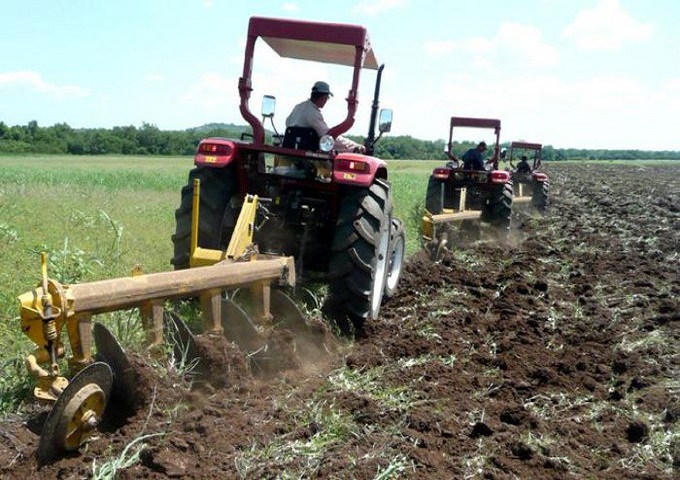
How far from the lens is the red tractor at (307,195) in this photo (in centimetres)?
Answer: 485

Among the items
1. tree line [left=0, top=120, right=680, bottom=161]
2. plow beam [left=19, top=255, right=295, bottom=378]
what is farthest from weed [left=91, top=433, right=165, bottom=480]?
tree line [left=0, top=120, right=680, bottom=161]

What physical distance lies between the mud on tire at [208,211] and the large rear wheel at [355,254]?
949mm

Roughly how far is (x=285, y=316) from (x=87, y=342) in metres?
1.73

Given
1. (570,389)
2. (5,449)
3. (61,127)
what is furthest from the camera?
(61,127)

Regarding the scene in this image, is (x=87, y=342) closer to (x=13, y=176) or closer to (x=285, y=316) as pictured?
(x=285, y=316)

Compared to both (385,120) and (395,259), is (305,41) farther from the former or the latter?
(395,259)

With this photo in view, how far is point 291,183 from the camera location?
5.26 metres

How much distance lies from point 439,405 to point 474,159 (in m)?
8.40

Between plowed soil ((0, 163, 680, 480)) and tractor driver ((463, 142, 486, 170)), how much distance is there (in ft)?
17.0

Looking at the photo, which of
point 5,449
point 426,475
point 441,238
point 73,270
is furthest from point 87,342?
point 441,238

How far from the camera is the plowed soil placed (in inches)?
116

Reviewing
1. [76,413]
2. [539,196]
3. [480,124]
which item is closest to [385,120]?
[76,413]

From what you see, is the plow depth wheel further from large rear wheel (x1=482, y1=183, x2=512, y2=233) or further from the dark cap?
large rear wheel (x1=482, y1=183, x2=512, y2=233)

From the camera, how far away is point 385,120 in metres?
5.61
